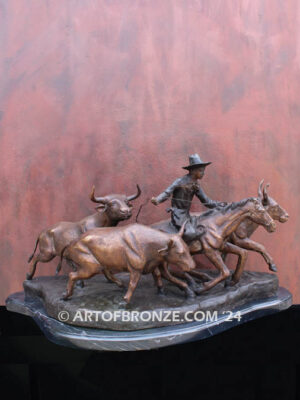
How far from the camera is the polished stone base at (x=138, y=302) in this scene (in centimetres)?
211

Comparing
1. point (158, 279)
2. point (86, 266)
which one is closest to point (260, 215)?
point (158, 279)

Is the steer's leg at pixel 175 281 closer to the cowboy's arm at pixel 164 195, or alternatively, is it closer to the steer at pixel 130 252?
the steer at pixel 130 252

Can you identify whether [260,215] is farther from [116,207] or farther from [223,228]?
[116,207]

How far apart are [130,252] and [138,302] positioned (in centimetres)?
37

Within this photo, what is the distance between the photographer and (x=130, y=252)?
2.15 meters

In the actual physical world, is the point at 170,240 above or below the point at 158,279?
above

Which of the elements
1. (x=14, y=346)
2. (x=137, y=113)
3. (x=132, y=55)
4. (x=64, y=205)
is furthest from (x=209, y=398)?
(x=132, y=55)

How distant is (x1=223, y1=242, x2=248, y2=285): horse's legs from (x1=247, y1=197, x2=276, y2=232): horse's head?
26 centimetres

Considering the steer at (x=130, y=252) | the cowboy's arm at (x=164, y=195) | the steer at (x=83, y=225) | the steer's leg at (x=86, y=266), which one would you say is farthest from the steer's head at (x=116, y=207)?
the steer's leg at (x=86, y=266)

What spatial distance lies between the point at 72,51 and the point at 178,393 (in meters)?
3.24

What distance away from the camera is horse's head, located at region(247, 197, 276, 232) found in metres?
2.42

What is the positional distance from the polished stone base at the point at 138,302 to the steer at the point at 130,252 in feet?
0.46

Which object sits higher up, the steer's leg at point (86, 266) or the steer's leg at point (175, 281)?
the steer's leg at point (86, 266)

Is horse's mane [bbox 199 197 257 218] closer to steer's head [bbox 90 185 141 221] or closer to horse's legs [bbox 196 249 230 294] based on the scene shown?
horse's legs [bbox 196 249 230 294]
